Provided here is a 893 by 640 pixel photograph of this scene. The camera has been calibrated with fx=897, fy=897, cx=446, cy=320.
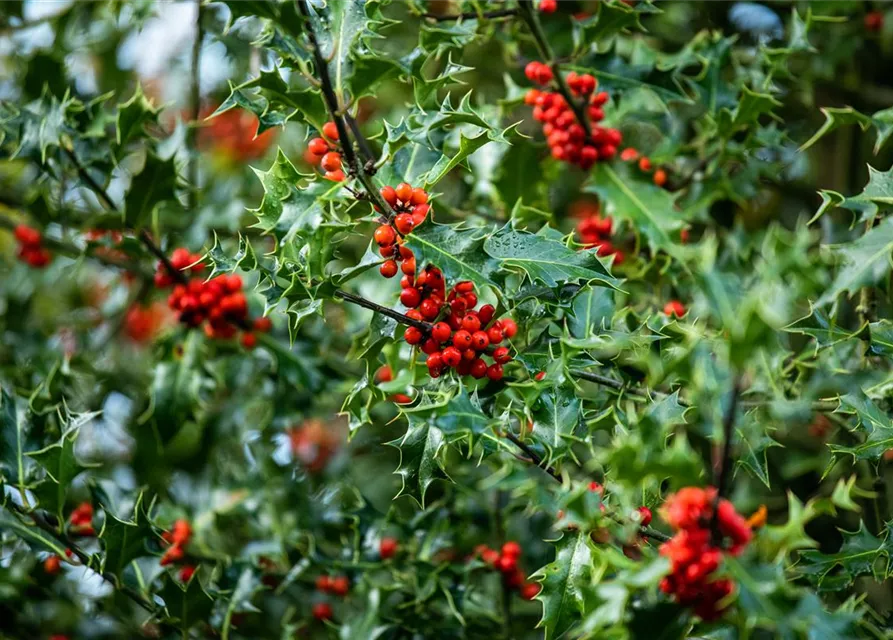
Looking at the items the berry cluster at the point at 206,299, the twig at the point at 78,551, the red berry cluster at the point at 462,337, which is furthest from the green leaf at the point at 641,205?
the twig at the point at 78,551

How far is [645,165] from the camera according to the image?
302 centimetres

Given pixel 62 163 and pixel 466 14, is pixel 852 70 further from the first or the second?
pixel 62 163

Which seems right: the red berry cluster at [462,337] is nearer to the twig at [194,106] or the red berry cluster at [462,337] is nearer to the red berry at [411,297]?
the red berry at [411,297]

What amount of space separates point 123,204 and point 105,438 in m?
1.88

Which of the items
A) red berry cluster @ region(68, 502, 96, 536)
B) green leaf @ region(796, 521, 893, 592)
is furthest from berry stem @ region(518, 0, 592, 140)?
red berry cluster @ region(68, 502, 96, 536)

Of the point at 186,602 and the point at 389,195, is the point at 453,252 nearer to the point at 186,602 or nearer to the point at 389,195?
the point at 389,195

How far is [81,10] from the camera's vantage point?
12.8 ft

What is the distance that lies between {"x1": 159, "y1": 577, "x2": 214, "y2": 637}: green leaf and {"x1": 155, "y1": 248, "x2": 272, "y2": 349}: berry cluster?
Result: 97 centimetres

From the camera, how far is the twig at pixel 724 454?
132 centimetres

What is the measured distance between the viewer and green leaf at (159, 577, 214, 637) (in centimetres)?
239

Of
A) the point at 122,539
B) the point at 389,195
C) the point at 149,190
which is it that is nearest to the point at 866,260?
the point at 389,195

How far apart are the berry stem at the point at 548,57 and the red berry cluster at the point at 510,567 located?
1.36m

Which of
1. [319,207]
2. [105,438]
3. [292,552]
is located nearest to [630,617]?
[319,207]

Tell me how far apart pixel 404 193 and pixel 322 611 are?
1.72 metres
